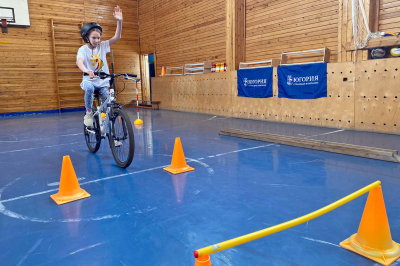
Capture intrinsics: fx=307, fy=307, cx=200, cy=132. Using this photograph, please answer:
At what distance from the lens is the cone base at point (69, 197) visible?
10.7 feet

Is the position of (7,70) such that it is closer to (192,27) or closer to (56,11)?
(56,11)

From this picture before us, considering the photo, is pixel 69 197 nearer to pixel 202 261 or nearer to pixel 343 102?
pixel 202 261

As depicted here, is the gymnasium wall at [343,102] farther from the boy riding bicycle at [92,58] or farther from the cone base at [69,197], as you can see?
the cone base at [69,197]

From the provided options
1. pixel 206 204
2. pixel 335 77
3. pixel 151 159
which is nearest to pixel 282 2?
pixel 335 77

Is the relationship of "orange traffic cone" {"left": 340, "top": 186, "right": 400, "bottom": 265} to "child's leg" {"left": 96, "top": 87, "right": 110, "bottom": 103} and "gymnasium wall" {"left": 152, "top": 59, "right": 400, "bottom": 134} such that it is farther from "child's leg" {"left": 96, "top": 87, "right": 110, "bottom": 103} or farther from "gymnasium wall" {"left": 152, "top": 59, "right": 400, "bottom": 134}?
"gymnasium wall" {"left": 152, "top": 59, "right": 400, "bottom": 134}

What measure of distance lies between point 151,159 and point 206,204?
213cm

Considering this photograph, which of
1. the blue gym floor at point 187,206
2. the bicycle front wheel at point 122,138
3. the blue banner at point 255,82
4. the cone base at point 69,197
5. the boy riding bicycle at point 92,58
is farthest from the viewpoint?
the blue banner at point 255,82

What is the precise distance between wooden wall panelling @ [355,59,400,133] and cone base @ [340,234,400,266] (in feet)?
17.7

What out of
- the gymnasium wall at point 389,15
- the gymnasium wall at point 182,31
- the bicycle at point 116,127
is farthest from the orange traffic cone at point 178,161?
the gymnasium wall at point 182,31

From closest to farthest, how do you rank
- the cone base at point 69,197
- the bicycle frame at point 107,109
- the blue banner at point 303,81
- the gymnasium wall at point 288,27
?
the cone base at point 69,197
the bicycle frame at point 107,109
the blue banner at point 303,81
the gymnasium wall at point 288,27

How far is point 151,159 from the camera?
5039 mm

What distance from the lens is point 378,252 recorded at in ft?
6.93

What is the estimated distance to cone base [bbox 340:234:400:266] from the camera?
6.75 ft

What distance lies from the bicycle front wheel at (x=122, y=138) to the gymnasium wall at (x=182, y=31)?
8.21 metres
